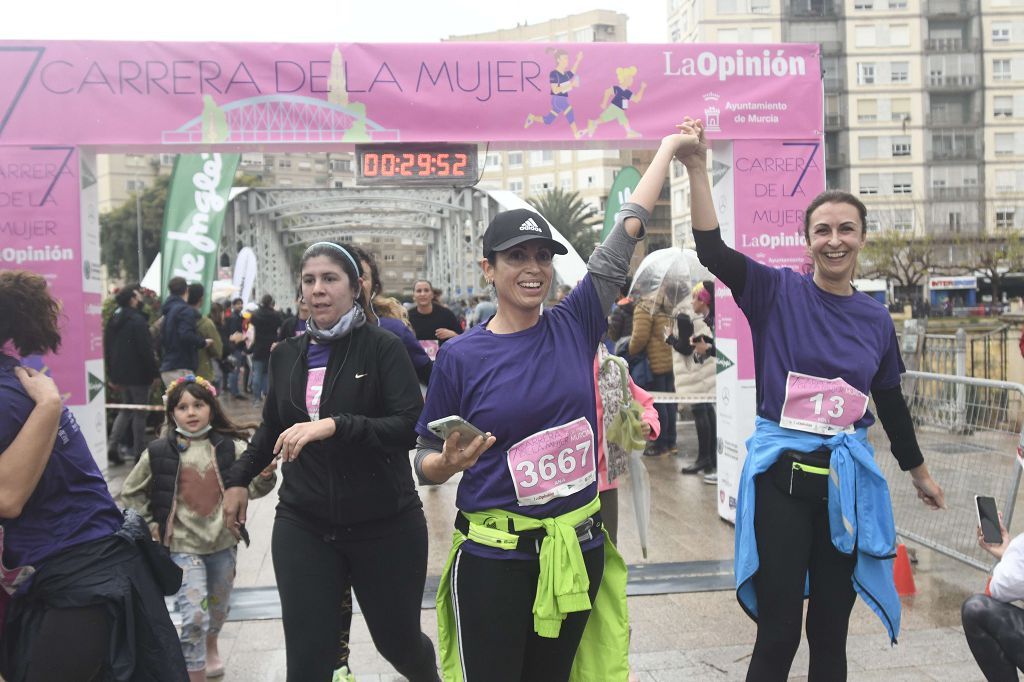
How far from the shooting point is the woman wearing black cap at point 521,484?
111 inches

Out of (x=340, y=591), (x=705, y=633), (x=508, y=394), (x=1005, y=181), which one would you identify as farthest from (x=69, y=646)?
(x=1005, y=181)

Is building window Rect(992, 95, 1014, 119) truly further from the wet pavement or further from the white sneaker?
the white sneaker

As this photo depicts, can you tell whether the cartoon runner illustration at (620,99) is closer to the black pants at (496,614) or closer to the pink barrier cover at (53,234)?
the pink barrier cover at (53,234)

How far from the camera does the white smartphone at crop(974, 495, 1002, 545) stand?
3633mm

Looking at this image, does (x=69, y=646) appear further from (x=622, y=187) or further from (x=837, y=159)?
(x=837, y=159)

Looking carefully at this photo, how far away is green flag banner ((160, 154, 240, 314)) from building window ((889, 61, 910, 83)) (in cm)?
7006

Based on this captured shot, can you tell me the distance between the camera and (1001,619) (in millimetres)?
3516

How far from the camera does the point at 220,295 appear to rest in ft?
88.7

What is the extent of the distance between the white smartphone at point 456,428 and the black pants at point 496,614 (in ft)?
1.42

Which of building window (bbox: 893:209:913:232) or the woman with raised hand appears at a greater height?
building window (bbox: 893:209:913:232)

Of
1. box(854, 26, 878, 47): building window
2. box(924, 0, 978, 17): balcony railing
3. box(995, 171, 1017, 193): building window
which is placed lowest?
box(995, 171, 1017, 193): building window

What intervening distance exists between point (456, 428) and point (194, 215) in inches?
474

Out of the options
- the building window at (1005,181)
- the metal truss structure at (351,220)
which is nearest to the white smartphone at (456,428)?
the metal truss structure at (351,220)

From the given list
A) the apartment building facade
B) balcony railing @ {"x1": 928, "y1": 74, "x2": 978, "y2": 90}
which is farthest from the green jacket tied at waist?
balcony railing @ {"x1": 928, "y1": 74, "x2": 978, "y2": 90}
